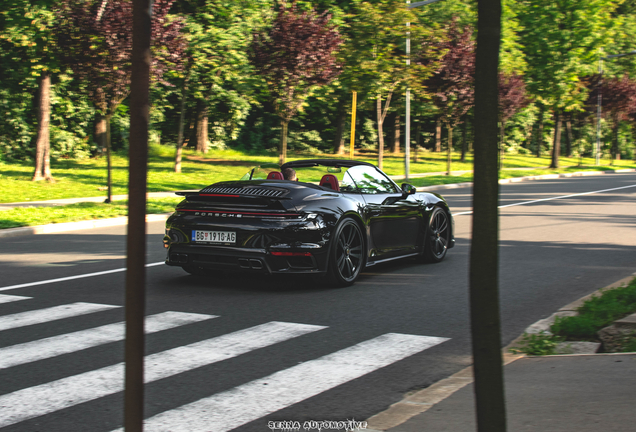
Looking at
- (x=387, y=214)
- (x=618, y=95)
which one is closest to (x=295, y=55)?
(x=387, y=214)

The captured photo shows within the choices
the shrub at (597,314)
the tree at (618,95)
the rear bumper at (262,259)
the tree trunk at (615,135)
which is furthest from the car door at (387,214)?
the tree trunk at (615,135)

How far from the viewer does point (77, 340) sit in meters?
5.80

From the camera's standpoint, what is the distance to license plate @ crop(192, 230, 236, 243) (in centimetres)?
773

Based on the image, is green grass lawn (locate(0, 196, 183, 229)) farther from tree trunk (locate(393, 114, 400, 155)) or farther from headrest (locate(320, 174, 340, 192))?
tree trunk (locate(393, 114, 400, 155))

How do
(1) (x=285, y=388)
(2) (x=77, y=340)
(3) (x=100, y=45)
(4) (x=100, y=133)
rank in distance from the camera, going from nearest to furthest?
1. (1) (x=285, y=388)
2. (2) (x=77, y=340)
3. (3) (x=100, y=45)
4. (4) (x=100, y=133)

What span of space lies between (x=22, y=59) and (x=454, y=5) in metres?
25.8

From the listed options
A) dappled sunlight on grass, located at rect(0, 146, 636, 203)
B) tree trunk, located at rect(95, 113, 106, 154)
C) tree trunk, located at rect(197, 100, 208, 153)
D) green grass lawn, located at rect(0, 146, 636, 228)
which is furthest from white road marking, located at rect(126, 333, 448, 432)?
tree trunk, located at rect(197, 100, 208, 153)

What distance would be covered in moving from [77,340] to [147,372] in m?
1.17

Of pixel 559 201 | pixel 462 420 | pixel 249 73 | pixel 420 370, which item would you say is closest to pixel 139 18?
pixel 462 420

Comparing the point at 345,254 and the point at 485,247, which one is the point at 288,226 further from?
the point at 485,247

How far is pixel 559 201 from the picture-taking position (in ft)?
69.5

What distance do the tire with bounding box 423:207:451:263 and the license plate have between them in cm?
317

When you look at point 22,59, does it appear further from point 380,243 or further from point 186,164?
point 380,243

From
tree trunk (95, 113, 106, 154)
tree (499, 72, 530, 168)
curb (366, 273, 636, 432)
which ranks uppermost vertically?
tree (499, 72, 530, 168)
